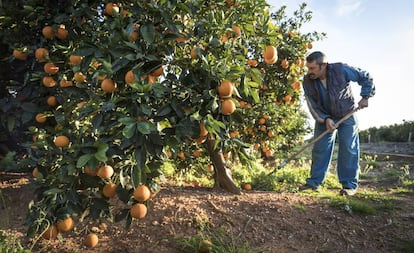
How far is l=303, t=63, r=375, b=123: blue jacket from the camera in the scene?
3.60 meters

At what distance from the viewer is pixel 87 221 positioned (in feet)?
8.43

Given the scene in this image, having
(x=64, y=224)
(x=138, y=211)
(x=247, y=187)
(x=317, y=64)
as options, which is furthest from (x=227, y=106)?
(x=317, y=64)

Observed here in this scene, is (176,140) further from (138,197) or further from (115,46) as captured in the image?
(115,46)

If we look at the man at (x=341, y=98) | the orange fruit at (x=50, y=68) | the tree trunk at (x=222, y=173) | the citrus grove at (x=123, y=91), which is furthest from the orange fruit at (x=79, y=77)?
the man at (x=341, y=98)

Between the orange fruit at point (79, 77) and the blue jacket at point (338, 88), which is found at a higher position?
the blue jacket at point (338, 88)

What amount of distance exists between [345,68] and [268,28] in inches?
78.5

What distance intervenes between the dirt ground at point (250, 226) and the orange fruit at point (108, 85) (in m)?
1.10

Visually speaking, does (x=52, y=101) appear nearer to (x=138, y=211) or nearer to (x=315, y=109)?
(x=138, y=211)

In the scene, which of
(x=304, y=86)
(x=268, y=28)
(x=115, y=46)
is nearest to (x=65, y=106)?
(x=115, y=46)

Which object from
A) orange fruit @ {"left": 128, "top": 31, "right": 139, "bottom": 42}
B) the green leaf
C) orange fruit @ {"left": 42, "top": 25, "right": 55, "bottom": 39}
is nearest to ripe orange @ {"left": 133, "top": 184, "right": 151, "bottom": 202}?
the green leaf

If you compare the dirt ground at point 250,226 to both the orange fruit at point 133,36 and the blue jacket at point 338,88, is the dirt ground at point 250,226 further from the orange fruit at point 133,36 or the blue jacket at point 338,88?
the orange fruit at point 133,36

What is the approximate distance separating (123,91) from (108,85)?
3.3 inches

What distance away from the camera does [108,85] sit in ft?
5.35

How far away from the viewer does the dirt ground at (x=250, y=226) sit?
2.27 m
